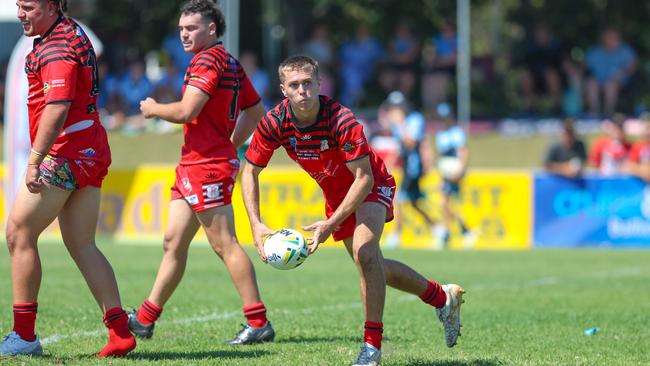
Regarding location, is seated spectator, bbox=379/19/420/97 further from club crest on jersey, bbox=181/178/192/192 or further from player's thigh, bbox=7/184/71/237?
player's thigh, bbox=7/184/71/237

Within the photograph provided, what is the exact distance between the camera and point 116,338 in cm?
672

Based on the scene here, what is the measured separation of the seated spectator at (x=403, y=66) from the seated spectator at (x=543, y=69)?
2.31 metres

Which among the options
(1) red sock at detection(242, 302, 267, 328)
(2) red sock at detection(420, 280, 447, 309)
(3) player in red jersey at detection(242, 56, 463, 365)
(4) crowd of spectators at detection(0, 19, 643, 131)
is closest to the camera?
(3) player in red jersey at detection(242, 56, 463, 365)

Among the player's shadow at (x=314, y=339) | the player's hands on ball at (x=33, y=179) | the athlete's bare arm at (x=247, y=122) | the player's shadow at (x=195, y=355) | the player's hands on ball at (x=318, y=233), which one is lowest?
the player's shadow at (x=314, y=339)

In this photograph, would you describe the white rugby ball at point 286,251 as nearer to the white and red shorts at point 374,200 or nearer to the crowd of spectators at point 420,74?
the white and red shorts at point 374,200

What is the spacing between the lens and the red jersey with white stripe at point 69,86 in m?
6.37

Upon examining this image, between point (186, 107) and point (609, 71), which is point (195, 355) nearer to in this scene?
point (186, 107)

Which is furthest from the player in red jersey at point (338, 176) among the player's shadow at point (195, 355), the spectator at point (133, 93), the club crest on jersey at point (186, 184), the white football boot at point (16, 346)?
the spectator at point (133, 93)

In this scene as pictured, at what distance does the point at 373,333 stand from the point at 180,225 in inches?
70.7

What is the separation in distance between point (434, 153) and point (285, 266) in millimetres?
16654

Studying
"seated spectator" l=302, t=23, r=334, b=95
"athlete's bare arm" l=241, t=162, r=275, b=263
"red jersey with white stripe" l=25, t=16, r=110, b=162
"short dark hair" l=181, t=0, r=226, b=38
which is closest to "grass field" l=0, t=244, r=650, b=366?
"athlete's bare arm" l=241, t=162, r=275, b=263

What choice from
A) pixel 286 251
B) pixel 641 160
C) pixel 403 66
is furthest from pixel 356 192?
pixel 403 66

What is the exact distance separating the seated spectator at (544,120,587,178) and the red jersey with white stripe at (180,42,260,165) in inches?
438

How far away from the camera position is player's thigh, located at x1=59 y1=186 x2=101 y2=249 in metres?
6.70
